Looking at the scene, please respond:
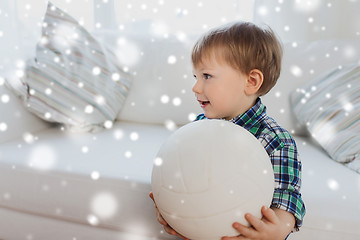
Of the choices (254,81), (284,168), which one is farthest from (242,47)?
(284,168)

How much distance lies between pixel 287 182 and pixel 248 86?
11.8 inches

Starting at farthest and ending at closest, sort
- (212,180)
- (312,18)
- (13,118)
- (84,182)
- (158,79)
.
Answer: (312,18), (158,79), (13,118), (84,182), (212,180)

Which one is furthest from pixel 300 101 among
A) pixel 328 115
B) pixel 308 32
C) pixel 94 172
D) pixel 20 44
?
pixel 20 44

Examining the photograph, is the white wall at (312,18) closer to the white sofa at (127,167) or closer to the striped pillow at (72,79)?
the white sofa at (127,167)

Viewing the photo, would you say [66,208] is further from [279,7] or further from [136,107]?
[279,7]

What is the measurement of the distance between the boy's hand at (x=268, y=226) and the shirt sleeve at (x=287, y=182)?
Answer: 21 mm

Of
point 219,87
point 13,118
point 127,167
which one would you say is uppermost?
point 219,87

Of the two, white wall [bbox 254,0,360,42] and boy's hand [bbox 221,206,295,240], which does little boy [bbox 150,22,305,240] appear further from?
white wall [bbox 254,0,360,42]

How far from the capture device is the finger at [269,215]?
802mm

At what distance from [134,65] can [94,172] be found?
0.77 metres

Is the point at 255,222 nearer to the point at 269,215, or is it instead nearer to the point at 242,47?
the point at 269,215

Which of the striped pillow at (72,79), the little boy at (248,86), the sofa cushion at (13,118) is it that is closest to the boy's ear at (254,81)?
the little boy at (248,86)

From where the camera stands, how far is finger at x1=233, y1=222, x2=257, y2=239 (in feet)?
2.49

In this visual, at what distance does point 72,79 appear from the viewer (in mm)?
1652
